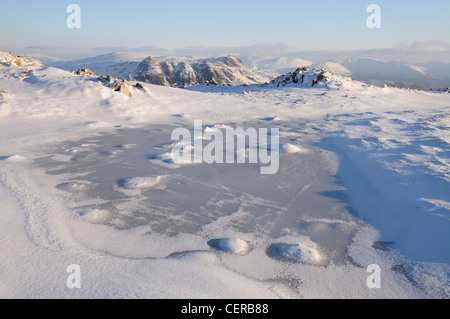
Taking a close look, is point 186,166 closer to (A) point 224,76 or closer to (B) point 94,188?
(B) point 94,188

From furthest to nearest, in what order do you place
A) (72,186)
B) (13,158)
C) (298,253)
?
(13,158), (72,186), (298,253)

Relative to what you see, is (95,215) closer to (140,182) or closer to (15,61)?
(140,182)

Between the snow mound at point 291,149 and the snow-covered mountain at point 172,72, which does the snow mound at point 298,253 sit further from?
the snow-covered mountain at point 172,72

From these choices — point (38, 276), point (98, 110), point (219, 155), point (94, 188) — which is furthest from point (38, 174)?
point (98, 110)

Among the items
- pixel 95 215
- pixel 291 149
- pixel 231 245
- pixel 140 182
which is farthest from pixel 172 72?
pixel 231 245

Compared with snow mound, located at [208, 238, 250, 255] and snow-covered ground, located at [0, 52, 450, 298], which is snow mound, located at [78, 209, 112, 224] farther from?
snow mound, located at [208, 238, 250, 255]
